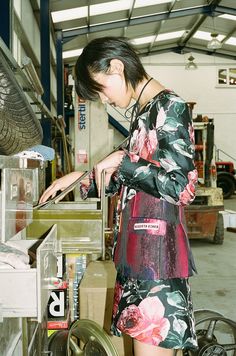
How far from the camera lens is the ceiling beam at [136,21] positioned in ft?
27.3

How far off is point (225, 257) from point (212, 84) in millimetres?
8968

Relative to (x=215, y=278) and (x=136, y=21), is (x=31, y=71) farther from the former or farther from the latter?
(x=136, y=21)

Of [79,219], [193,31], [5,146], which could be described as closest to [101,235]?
[79,219]

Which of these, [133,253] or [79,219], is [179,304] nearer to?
[133,253]

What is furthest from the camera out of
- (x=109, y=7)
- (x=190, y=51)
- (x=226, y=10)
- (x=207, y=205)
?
(x=190, y=51)

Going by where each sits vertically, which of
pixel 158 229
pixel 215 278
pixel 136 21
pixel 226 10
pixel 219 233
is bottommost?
pixel 215 278

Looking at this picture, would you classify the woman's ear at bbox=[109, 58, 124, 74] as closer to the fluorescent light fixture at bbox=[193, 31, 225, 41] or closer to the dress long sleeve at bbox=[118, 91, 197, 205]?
the dress long sleeve at bbox=[118, 91, 197, 205]

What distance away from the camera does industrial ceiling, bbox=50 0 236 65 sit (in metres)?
7.52

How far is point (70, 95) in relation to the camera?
8.21 meters

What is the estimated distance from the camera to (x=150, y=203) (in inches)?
39.8

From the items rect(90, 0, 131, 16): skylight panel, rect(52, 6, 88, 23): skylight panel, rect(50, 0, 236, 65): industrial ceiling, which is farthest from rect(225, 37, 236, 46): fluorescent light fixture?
rect(52, 6, 88, 23): skylight panel

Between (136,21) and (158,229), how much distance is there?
8.30 meters

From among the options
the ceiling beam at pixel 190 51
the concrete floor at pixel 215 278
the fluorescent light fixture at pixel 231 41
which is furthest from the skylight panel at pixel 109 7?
the ceiling beam at pixel 190 51

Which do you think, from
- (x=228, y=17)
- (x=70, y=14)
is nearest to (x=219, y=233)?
(x=70, y=14)
